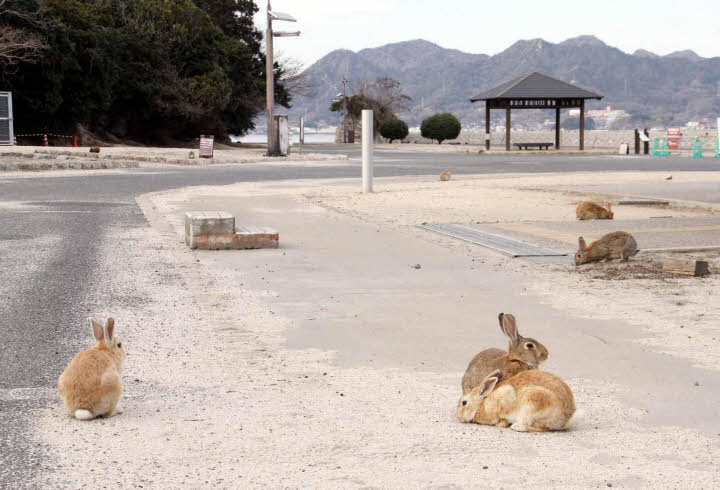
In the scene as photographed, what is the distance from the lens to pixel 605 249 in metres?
10.3

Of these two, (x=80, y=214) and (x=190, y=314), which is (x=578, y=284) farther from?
(x=80, y=214)

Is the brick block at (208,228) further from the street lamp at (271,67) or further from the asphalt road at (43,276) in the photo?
the street lamp at (271,67)

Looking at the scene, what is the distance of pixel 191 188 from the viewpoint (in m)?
23.5

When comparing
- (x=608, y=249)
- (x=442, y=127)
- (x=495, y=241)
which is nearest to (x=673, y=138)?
(x=442, y=127)

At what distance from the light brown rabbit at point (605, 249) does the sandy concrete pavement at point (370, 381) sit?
0.57m

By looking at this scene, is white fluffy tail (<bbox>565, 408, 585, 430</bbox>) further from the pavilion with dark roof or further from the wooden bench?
the wooden bench

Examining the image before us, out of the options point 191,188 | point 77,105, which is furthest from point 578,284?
point 77,105

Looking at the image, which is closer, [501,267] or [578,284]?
[578,284]

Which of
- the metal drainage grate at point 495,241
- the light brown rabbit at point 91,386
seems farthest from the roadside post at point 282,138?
the light brown rabbit at point 91,386

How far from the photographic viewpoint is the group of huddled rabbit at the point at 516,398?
15.1ft

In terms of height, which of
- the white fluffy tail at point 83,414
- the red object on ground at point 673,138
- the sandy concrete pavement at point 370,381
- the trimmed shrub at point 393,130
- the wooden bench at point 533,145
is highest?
the trimmed shrub at point 393,130

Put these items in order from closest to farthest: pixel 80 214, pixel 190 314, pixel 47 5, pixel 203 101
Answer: pixel 190 314
pixel 80 214
pixel 47 5
pixel 203 101

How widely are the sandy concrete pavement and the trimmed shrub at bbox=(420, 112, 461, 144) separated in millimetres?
63795

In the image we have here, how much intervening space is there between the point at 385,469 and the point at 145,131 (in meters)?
60.2
